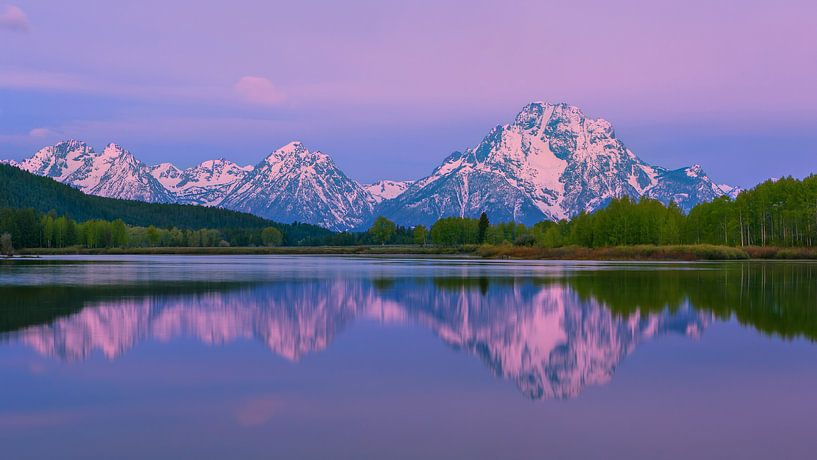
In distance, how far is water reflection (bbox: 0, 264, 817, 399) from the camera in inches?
875

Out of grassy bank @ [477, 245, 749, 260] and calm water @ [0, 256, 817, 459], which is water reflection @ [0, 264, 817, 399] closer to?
calm water @ [0, 256, 817, 459]

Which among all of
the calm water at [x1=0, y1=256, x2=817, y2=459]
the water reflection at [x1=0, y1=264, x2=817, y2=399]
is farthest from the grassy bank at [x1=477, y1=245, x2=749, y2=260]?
the calm water at [x1=0, y1=256, x2=817, y2=459]

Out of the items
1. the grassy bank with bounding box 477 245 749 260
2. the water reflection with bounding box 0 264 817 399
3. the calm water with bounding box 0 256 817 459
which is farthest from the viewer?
the grassy bank with bounding box 477 245 749 260

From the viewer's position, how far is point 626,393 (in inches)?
659

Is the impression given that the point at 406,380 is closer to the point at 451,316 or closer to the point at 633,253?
the point at 451,316

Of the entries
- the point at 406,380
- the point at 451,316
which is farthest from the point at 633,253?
the point at 406,380

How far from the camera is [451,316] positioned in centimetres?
3275

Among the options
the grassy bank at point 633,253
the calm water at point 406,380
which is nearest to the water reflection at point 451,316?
the calm water at point 406,380

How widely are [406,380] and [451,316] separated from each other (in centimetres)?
1458

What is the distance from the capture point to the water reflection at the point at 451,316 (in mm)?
22234

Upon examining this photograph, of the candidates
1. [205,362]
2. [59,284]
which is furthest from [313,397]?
[59,284]

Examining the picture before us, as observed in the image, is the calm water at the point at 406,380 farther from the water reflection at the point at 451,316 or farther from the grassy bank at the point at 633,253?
the grassy bank at the point at 633,253

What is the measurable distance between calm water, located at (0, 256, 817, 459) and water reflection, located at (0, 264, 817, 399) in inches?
6.2

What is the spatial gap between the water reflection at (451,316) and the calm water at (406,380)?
16 cm
